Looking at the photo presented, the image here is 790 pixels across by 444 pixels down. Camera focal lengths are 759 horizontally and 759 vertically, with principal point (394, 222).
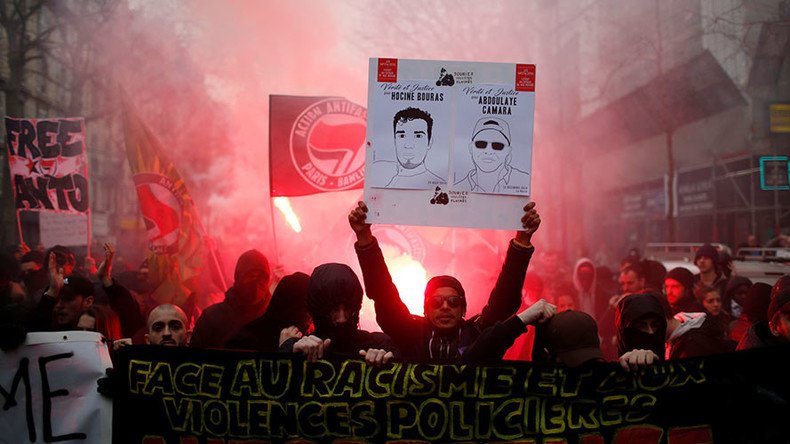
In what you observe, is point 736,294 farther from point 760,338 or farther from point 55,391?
point 55,391

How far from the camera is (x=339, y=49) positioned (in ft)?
39.2

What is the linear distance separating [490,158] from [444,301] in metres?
0.61

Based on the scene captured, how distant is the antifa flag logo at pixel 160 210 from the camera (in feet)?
20.8

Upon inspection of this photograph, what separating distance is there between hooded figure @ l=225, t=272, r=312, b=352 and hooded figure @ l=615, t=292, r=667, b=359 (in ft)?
4.58

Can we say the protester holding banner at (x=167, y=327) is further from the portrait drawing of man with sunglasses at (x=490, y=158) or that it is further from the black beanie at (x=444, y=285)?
the portrait drawing of man with sunglasses at (x=490, y=158)

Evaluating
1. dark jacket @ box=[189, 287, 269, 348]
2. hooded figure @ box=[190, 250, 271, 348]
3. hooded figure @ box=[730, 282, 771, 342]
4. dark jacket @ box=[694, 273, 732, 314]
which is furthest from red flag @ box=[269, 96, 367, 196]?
hooded figure @ box=[730, 282, 771, 342]

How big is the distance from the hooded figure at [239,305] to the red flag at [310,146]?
181 cm

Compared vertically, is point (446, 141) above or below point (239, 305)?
above

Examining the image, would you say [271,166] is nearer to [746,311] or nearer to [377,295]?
[377,295]

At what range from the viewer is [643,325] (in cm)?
295

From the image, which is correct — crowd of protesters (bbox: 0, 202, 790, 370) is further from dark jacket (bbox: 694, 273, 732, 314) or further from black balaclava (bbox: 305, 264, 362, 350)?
dark jacket (bbox: 694, 273, 732, 314)

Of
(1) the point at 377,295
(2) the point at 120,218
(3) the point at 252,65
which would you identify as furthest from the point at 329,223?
(2) the point at 120,218

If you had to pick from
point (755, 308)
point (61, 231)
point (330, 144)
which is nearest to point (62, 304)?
point (330, 144)

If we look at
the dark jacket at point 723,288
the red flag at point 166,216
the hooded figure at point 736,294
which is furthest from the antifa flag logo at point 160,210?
the hooded figure at point 736,294
